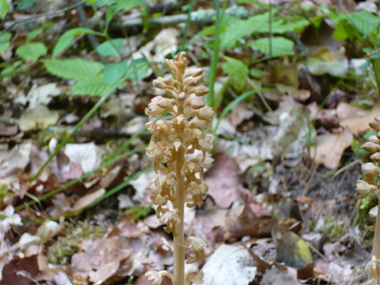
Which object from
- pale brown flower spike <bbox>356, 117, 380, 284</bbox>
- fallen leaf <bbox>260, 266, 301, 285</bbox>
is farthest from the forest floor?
pale brown flower spike <bbox>356, 117, 380, 284</bbox>

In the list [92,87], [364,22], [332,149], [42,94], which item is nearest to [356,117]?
[332,149]

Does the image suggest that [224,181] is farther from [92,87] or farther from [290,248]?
[92,87]

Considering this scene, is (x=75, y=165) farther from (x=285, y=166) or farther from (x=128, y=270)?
(x=285, y=166)

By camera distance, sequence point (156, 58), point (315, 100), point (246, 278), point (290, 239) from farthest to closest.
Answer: point (156, 58) → point (315, 100) → point (290, 239) → point (246, 278)

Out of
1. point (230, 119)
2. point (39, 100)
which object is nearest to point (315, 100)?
point (230, 119)

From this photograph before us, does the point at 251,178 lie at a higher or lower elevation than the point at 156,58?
lower

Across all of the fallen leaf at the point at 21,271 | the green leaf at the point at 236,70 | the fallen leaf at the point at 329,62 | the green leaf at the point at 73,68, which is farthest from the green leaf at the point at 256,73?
the fallen leaf at the point at 21,271
